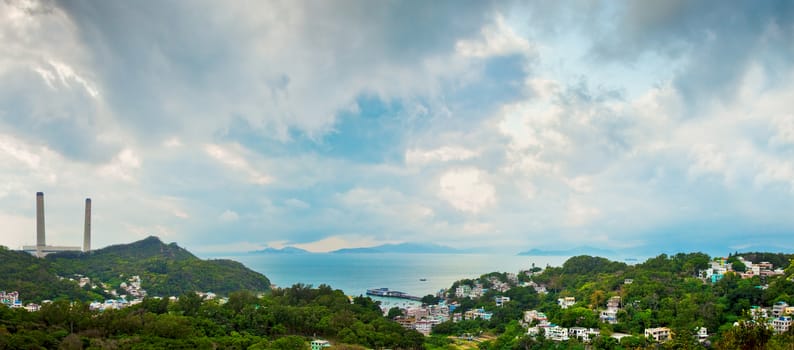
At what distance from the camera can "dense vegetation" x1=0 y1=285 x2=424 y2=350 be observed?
18750 mm

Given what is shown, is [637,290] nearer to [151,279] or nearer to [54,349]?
[54,349]

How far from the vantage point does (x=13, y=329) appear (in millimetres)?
18641

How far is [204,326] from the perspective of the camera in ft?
73.9

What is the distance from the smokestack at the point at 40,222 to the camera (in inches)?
1800

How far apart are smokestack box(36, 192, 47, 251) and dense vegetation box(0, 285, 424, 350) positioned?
2762cm

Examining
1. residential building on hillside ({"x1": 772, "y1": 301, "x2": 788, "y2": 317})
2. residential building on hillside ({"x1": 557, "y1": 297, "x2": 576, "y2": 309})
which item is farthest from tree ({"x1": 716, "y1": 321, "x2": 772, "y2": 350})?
residential building on hillside ({"x1": 557, "y1": 297, "x2": 576, "y2": 309})

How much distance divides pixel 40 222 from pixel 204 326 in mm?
32899

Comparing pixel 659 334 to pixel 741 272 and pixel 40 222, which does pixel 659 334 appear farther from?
pixel 40 222

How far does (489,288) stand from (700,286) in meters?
18.9

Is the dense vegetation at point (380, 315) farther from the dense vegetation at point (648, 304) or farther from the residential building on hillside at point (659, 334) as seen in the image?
the residential building on hillside at point (659, 334)

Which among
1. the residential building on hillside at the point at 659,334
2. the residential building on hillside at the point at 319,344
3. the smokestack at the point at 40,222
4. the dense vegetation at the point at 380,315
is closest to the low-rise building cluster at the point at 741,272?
the dense vegetation at the point at 380,315

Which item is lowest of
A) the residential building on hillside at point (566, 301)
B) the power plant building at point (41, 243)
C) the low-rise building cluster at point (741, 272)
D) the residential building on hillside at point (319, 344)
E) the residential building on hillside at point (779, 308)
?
the residential building on hillside at point (319, 344)

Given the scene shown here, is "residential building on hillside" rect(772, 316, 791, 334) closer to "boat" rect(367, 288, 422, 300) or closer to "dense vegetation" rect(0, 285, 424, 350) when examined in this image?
"dense vegetation" rect(0, 285, 424, 350)

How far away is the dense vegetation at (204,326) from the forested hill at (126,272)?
14761mm
